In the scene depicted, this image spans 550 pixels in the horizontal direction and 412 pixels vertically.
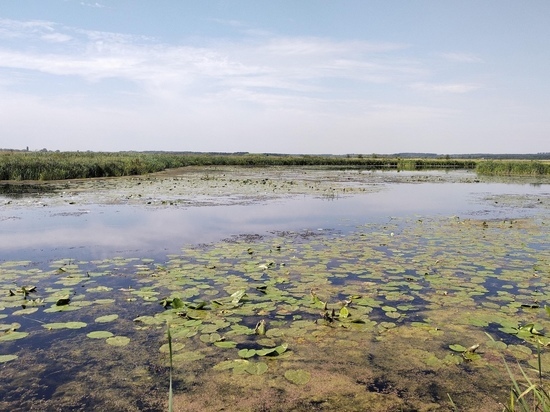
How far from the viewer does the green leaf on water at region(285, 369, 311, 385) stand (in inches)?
138

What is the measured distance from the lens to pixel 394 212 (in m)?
14.3

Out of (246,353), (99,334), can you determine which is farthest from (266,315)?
(99,334)

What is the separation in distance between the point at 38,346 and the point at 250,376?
223cm

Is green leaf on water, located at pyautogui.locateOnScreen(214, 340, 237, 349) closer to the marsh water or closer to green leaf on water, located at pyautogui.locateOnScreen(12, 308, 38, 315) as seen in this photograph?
the marsh water

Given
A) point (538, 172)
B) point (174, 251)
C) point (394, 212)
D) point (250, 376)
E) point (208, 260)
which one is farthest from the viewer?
point (538, 172)

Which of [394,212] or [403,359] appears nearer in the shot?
[403,359]

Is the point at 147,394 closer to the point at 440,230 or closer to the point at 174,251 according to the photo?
the point at 174,251

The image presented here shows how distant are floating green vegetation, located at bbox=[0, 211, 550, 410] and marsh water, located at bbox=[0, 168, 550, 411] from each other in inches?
0.9

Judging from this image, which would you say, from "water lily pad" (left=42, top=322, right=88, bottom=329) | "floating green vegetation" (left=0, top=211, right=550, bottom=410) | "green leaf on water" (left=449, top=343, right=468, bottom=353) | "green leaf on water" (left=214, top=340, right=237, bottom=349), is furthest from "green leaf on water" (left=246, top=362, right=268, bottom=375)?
"water lily pad" (left=42, top=322, right=88, bottom=329)

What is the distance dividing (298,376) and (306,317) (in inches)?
52.0

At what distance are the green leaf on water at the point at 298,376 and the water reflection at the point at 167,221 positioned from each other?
5030 millimetres

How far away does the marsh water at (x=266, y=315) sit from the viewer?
3.39m

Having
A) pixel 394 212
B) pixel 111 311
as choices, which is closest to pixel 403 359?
pixel 111 311

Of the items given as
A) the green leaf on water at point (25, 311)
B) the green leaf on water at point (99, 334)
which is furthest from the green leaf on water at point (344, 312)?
the green leaf on water at point (25, 311)
